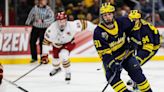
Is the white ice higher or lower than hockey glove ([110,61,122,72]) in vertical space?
lower

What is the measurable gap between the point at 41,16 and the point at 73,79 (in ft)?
7.26

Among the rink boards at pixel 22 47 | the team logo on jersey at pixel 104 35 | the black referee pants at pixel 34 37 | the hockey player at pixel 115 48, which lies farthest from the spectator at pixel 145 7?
the team logo on jersey at pixel 104 35

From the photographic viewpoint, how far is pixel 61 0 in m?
10.4

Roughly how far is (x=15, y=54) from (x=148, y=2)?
278cm

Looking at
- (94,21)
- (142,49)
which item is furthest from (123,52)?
(94,21)

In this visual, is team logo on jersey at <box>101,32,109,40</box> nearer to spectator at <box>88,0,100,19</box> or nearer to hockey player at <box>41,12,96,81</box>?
hockey player at <box>41,12,96,81</box>

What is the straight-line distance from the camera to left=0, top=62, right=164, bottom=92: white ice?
6.89 meters

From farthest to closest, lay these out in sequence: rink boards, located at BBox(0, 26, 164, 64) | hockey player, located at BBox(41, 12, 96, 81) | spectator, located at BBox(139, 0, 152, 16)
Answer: spectator, located at BBox(139, 0, 152, 16) → rink boards, located at BBox(0, 26, 164, 64) → hockey player, located at BBox(41, 12, 96, 81)

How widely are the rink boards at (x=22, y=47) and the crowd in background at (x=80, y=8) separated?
385mm

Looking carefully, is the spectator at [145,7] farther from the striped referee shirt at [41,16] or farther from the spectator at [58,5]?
the striped referee shirt at [41,16]

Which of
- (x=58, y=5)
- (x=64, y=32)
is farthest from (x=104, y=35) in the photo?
(x=58, y=5)

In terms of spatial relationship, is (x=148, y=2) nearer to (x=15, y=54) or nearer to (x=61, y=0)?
(x=61, y=0)

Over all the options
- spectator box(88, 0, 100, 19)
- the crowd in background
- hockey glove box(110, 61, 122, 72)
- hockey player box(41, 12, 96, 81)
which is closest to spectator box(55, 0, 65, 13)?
the crowd in background

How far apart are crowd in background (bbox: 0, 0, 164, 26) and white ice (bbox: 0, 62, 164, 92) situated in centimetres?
106
